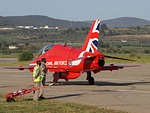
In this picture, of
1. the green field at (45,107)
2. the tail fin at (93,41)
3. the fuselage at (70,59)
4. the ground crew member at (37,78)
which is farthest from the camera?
the tail fin at (93,41)

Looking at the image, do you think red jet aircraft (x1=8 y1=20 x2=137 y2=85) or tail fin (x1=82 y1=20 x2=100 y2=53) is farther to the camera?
tail fin (x1=82 y1=20 x2=100 y2=53)

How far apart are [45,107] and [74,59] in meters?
11.0

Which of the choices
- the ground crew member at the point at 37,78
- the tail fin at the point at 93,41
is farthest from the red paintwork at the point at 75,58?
the ground crew member at the point at 37,78

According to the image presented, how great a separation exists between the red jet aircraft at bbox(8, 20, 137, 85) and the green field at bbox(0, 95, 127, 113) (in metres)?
8.45

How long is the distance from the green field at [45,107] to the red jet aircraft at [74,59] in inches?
333

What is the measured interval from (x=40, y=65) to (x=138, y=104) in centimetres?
463

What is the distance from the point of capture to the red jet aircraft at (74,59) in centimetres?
3075

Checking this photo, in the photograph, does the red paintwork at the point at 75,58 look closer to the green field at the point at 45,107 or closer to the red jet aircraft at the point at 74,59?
the red jet aircraft at the point at 74,59

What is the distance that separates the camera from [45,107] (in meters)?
20.5

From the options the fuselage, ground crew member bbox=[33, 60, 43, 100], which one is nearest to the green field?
ground crew member bbox=[33, 60, 43, 100]

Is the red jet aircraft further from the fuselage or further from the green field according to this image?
the green field

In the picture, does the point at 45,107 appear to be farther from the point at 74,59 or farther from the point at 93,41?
the point at 93,41

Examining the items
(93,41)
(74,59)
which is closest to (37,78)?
(74,59)

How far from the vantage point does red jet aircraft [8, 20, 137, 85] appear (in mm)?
30750
